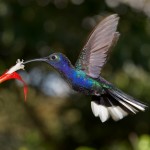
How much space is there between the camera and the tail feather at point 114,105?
6.32 ft

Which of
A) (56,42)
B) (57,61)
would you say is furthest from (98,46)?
(56,42)

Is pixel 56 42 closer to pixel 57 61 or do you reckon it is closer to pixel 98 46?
pixel 98 46

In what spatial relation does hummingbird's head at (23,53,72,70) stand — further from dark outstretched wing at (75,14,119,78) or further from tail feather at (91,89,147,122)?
tail feather at (91,89,147,122)

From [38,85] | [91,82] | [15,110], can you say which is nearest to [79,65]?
[91,82]

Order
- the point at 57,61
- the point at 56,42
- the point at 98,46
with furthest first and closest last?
the point at 56,42, the point at 98,46, the point at 57,61

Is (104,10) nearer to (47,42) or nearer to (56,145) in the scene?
(47,42)

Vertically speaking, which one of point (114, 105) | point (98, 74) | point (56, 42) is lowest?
point (114, 105)

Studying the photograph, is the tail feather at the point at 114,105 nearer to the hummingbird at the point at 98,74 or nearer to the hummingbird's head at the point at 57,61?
the hummingbird at the point at 98,74

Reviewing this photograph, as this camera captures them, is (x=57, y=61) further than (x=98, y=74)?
No

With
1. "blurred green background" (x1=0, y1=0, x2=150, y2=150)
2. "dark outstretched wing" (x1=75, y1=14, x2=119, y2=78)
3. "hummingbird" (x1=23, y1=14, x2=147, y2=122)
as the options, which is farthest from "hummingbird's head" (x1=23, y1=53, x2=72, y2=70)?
"blurred green background" (x1=0, y1=0, x2=150, y2=150)

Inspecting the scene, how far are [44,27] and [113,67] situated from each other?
810 millimetres

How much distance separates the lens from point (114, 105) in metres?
2.01

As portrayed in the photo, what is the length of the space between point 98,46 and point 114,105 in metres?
0.25

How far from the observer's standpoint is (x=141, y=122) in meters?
6.52
